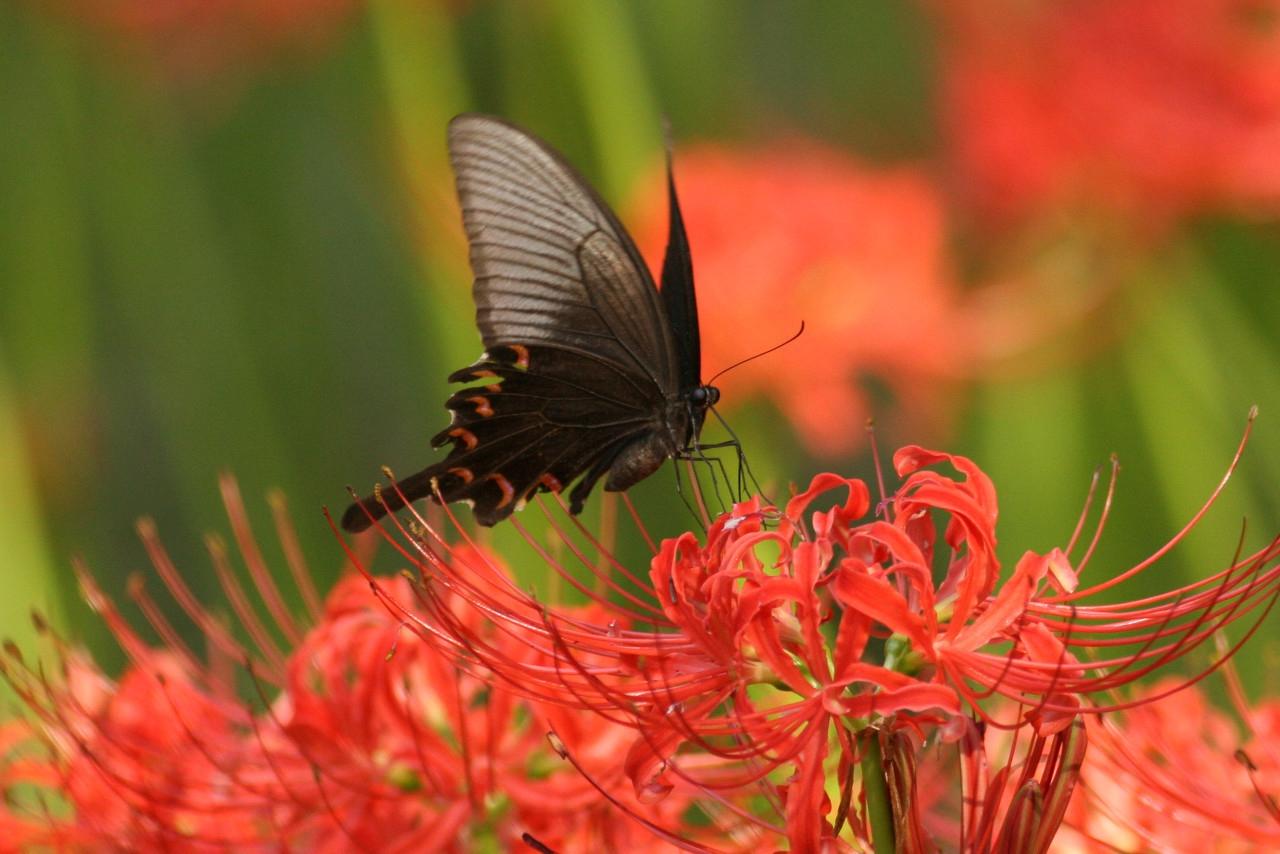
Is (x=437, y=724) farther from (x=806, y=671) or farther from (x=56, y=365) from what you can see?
(x=56, y=365)

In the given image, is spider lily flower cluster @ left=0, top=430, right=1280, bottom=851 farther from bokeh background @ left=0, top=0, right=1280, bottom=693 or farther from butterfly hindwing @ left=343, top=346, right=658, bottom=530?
bokeh background @ left=0, top=0, right=1280, bottom=693

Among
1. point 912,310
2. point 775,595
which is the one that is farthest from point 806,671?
point 912,310

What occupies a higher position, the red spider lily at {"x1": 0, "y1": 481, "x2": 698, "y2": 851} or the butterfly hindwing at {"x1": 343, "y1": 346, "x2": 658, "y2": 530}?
the butterfly hindwing at {"x1": 343, "y1": 346, "x2": 658, "y2": 530}

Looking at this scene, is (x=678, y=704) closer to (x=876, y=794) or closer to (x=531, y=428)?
(x=876, y=794)

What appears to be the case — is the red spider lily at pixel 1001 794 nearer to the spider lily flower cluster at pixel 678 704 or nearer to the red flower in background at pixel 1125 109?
the spider lily flower cluster at pixel 678 704

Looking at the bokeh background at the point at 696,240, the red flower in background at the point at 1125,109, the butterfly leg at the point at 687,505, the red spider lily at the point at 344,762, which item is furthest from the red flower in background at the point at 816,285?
the red spider lily at the point at 344,762

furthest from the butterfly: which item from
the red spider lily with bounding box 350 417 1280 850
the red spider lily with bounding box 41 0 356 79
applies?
the red spider lily with bounding box 41 0 356 79

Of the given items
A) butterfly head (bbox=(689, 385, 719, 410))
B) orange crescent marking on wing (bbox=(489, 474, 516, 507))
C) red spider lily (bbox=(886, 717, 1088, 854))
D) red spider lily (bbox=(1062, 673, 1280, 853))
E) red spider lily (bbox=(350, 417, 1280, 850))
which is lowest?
red spider lily (bbox=(1062, 673, 1280, 853))
